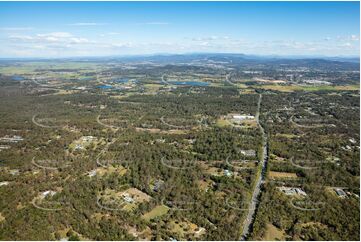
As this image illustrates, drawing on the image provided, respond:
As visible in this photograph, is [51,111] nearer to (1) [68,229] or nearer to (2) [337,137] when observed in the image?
(1) [68,229]

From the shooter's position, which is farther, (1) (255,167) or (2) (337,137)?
(2) (337,137)

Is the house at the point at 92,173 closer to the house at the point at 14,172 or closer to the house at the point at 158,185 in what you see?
the house at the point at 158,185

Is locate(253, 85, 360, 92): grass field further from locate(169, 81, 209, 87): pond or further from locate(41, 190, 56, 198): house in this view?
locate(41, 190, 56, 198): house

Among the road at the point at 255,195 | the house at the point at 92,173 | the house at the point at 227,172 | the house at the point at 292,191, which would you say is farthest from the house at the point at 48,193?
the house at the point at 292,191

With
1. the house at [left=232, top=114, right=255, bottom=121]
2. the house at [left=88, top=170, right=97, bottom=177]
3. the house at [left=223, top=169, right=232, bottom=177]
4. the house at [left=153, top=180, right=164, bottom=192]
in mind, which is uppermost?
the house at [left=88, top=170, right=97, bottom=177]

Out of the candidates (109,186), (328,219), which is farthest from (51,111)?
(328,219)

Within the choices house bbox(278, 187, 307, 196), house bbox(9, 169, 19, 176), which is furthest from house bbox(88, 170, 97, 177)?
house bbox(278, 187, 307, 196)

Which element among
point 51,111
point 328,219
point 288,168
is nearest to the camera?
point 328,219

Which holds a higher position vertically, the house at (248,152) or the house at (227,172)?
the house at (227,172)
